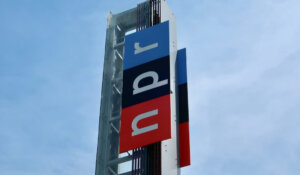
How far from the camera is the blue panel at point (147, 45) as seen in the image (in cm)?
3309

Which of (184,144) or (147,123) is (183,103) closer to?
(184,144)

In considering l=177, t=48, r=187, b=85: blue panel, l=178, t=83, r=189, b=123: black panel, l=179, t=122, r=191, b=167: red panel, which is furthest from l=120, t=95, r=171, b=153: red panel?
l=177, t=48, r=187, b=85: blue panel

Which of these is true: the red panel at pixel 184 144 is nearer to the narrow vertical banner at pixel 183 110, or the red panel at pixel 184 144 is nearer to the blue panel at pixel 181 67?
the narrow vertical banner at pixel 183 110

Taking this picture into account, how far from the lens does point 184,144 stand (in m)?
31.0

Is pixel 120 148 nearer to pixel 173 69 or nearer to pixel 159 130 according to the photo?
pixel 159 130

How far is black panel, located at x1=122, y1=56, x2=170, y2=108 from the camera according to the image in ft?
103

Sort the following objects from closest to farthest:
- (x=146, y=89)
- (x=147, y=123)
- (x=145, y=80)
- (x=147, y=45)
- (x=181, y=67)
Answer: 1. (x=147, y=123)
2. (x=146, y=89)
3. (x=145, y=80)
4. (x=181, y=67)
5. (x=147, y=45)

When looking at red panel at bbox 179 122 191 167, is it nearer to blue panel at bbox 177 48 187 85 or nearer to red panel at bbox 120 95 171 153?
red panel at bbox 120 95 171 153

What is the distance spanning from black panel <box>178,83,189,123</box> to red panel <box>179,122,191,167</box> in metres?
0.40

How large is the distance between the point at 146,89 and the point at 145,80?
0.67m

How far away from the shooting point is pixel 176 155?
101 ft

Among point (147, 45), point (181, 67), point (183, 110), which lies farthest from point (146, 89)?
point (147, 45)

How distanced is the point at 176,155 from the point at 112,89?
22.0 ft

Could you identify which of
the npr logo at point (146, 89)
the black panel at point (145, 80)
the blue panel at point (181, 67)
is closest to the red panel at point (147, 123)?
the npr logo at point (146, 89)
